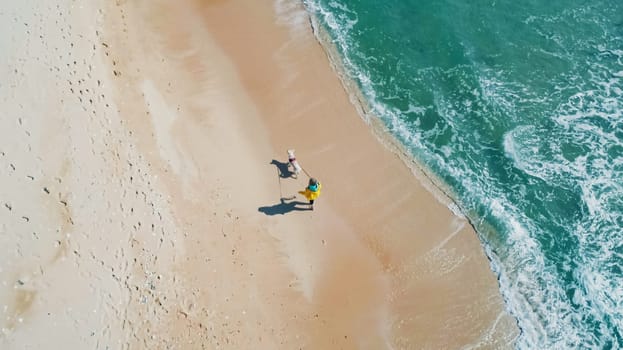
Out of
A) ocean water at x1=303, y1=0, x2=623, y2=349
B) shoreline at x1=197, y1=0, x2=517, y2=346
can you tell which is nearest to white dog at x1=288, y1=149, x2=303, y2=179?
shoreline at x1=197, y1=0, x2=517, y2=346

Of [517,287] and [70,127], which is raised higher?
[70,127]

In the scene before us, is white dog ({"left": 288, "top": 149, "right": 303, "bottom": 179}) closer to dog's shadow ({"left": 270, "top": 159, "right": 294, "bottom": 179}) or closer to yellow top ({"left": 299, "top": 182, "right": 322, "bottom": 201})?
dog's shadow ({"left": 270, "top": 159, "right": 294, "bottom": 179})

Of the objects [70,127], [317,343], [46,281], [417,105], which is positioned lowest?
[317,343]

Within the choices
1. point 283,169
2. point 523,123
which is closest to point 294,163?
point 283,169

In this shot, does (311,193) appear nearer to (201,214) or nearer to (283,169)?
(283,169)

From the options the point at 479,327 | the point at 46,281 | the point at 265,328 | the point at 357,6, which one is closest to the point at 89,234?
the point at 46,281

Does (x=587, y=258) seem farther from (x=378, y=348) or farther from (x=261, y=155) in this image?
(x=261, y=155)

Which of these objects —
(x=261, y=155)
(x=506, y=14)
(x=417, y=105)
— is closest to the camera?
(x=261, y=155)
